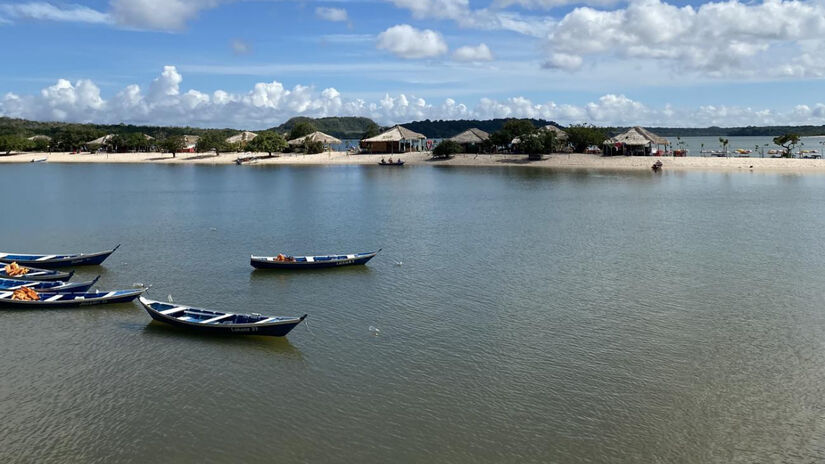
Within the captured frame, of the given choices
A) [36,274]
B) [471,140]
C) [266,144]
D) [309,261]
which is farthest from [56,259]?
[266,144]

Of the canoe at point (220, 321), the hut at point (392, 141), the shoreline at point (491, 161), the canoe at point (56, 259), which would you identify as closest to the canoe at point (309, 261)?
the canoe at point (56, 259)

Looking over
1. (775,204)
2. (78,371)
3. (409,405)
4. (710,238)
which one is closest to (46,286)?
(78,371)

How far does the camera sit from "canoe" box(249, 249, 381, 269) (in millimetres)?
31391

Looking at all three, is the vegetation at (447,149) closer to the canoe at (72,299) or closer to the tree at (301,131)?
the tree at (301,131)

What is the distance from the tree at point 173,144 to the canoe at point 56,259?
86.8m

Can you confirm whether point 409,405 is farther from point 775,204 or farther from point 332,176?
point 332,176

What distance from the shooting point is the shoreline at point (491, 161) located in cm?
8671

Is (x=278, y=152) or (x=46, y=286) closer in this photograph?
(x=46, y=286)

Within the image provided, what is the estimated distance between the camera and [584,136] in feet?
312

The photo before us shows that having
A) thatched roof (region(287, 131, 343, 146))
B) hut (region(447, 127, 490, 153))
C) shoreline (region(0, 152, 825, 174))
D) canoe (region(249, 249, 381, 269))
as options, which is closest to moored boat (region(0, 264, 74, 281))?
canoe (region(249, 249, 381, 269))

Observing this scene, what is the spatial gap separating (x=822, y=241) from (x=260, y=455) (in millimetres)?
35176

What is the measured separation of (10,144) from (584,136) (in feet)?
325

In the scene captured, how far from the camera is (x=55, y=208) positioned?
52.1 metres

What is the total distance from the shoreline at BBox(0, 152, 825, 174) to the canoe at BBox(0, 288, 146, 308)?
7277 cm
